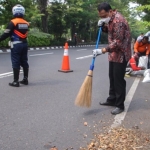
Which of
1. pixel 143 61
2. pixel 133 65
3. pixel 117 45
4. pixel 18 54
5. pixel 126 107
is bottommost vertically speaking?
pixel 126 107

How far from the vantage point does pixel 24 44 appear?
6.58m

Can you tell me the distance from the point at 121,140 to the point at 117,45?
1.61 metres

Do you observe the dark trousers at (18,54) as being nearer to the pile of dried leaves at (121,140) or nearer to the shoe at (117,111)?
the shoe at (117,111)

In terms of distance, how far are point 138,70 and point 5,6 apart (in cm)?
1357

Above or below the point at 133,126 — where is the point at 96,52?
above

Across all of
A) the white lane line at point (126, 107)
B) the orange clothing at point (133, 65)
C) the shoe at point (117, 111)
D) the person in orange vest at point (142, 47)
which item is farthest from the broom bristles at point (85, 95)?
the orange clothing at point (133, 65)

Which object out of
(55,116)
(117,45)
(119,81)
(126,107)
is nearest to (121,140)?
(55,116)

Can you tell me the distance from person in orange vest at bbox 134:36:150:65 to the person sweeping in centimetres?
436

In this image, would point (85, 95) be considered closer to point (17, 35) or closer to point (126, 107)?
point (126, 107)

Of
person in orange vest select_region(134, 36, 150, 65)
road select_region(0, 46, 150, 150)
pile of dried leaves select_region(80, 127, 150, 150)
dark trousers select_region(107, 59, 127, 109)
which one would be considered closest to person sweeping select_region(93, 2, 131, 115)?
dark trousers select_region(107, 59, 127, 109)

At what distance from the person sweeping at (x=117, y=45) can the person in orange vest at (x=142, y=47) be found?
436cm

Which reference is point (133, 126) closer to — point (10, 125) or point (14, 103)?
point (10, 125)

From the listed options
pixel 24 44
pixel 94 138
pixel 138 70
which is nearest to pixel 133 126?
pixel 94 138

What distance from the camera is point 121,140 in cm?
340
